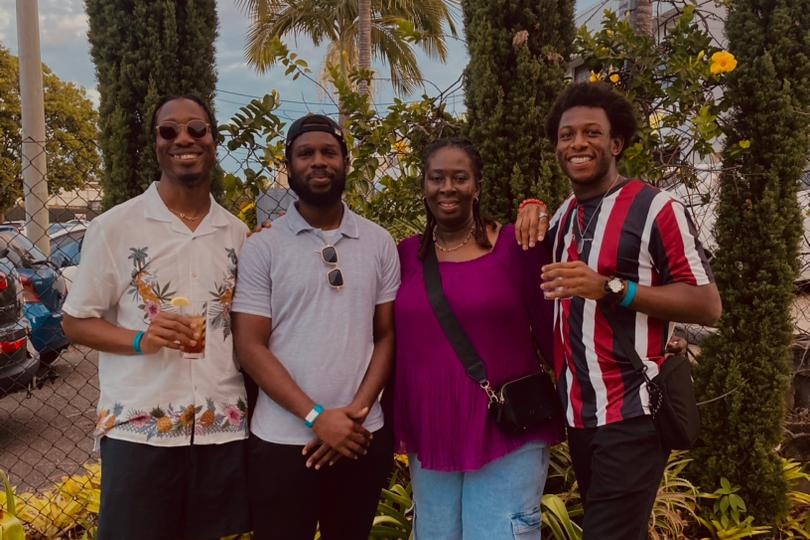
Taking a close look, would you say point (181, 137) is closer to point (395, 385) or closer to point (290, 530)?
point (395, 385)

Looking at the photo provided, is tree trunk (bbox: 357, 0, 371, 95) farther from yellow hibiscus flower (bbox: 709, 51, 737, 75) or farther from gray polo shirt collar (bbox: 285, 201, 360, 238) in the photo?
gray polo shirt collar (bbox: 285, 201, 360, 238)

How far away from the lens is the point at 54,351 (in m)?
6.68

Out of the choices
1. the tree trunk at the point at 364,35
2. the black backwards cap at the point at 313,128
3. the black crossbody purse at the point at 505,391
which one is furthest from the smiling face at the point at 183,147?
the tree trunk at the point at 364,35

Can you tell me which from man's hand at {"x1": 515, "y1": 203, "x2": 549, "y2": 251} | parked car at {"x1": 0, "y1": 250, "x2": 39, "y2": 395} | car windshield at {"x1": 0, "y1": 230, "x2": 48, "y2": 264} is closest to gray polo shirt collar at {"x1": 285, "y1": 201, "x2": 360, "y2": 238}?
man's hand at {"x1": 515, "y1": 203, "x2": 549, "y2": 251}

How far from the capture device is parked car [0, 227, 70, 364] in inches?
245

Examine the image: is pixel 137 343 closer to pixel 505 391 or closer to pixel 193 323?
pixel 193 323

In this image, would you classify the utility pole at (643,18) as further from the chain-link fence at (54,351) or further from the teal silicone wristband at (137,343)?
the teal silicone wristband at (137,343)

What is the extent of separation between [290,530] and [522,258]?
124 cm

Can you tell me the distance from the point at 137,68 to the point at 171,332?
6.13 ft

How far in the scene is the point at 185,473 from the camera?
7.08ft

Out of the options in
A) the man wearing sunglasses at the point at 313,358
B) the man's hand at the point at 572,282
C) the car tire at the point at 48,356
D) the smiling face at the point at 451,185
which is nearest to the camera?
the man's hand at the point at 572,282

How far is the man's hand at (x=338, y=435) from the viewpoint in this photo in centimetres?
211

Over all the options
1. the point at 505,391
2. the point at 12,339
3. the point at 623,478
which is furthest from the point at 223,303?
the point at 12,339

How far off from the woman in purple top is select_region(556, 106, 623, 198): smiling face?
33 cm
